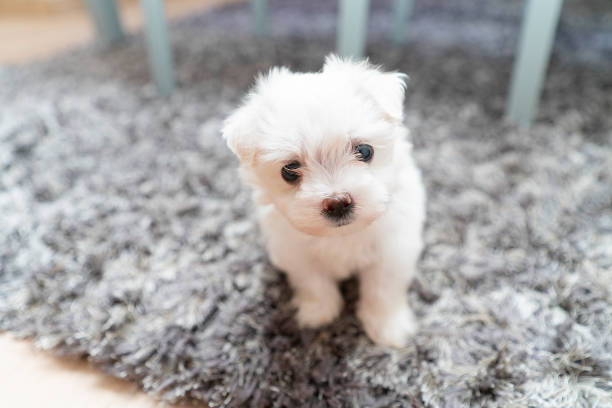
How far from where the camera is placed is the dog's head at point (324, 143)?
93cm

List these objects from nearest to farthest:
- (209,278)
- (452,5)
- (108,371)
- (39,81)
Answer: (108,371)
(209,278)
(39,81)
(452,5)

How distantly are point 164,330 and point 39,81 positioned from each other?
218 cm

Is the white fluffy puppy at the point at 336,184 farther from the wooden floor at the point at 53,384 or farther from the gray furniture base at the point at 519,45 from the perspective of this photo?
the gray furniture base at the point at 519,45

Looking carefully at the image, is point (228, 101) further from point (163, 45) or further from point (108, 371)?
point (108, 371)

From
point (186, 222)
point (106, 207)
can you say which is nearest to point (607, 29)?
point (186, 222)

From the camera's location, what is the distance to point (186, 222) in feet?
5.06

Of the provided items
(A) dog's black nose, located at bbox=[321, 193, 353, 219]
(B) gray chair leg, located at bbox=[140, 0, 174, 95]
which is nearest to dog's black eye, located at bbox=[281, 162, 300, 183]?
(A) dog's black nose, located at bbox=[321, 193, 353, 219]

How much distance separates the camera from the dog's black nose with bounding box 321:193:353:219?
0.92 meters

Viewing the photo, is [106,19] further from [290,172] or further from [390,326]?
[390,326]

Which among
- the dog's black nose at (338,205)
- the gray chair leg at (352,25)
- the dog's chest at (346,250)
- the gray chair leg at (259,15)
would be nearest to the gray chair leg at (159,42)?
the gray chair leg at (352,25)

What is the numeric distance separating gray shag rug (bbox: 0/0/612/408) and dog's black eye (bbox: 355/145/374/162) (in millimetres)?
465

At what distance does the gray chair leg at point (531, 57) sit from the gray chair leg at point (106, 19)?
2.84 m

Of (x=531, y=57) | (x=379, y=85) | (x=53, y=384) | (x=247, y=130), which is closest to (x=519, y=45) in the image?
(x=531, y=57)

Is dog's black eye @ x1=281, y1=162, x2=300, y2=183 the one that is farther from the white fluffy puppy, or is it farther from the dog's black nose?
the dog's black nose
